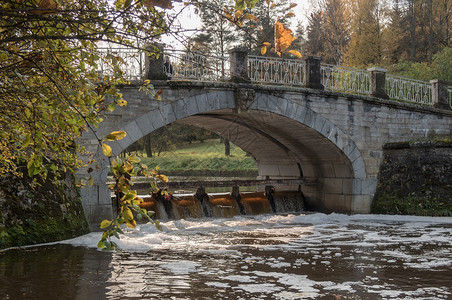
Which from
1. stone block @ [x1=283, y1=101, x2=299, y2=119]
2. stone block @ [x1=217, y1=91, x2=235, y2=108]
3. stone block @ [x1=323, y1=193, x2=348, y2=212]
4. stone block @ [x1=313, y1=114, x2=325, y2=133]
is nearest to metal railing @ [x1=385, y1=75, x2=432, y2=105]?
stone block @ [x1=313, y1=114, x2=325, y2=133]

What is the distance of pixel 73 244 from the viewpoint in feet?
29.8

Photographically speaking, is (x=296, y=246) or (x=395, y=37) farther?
(x=395, y=37)

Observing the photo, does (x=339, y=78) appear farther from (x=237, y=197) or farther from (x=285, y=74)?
(x=237, y=197)

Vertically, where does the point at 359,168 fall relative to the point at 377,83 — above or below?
below

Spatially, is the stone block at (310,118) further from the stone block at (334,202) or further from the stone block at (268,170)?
the stone block at (268,170)

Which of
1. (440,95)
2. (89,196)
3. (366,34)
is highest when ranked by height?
(366,34)

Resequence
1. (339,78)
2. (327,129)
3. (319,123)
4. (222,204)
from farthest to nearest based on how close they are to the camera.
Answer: (339,78), (222,204), (327,129), (319,123)

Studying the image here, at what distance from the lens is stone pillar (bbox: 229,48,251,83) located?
12.9 m

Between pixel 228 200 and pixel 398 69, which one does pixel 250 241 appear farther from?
pixel 398 69

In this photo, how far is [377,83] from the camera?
50.5 feet

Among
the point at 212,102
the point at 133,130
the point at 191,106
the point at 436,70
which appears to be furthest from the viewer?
the point at 436,70

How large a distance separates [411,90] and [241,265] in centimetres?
1243

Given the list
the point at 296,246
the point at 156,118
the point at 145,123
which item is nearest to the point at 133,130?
the point at 145,123

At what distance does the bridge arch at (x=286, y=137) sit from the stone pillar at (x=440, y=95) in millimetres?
3824
